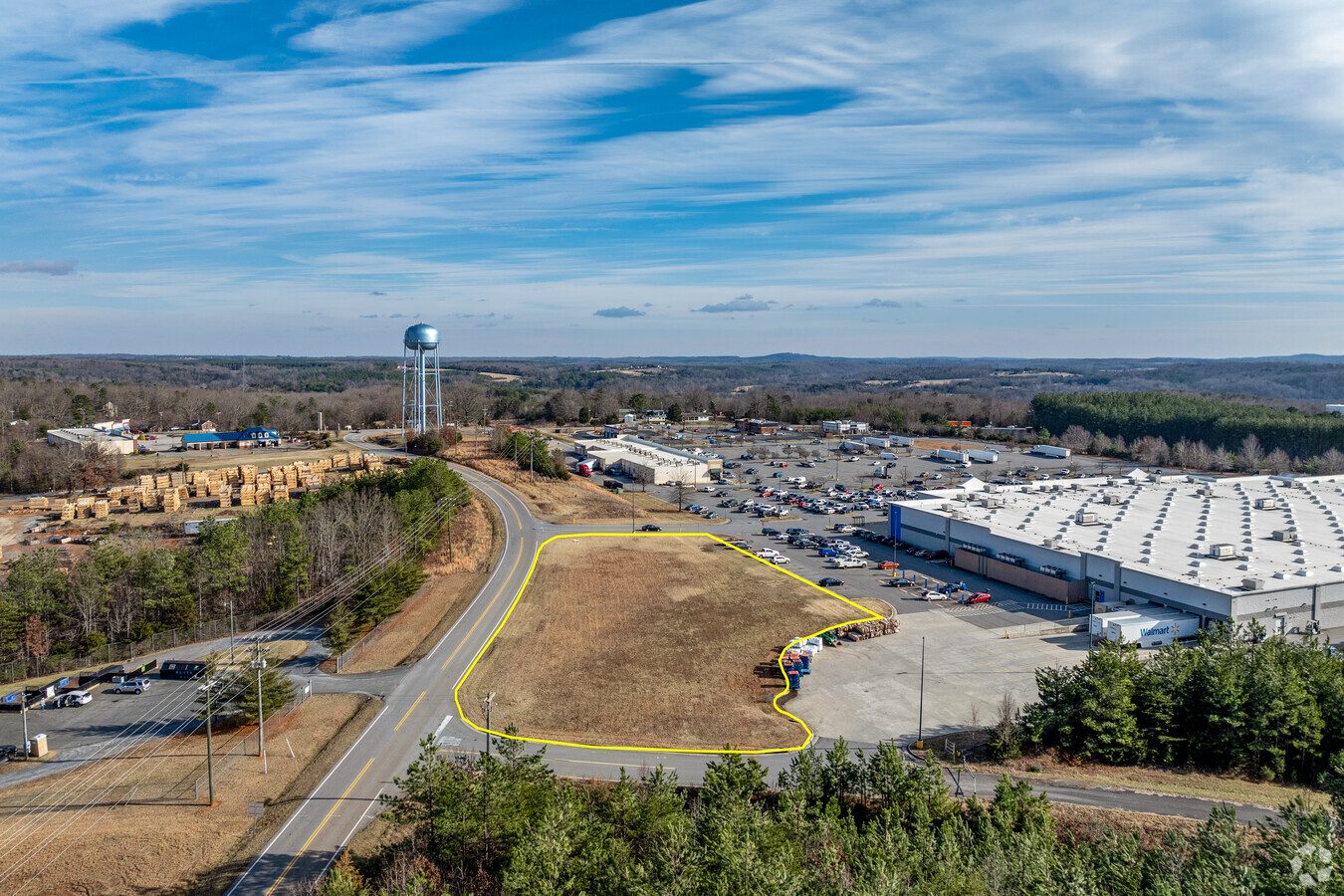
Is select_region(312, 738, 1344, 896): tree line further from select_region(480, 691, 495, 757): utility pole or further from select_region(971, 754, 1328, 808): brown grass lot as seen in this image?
select_region(971, 754, 1328, 808): brown grass lot

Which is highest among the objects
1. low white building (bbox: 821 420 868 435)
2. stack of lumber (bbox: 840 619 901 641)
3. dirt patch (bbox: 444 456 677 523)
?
low white building (bbox: 821 420 868 435)

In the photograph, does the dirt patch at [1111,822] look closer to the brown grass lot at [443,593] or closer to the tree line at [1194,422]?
the brown grass lot at [443,593]

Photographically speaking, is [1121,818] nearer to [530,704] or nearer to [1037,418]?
[530,704]

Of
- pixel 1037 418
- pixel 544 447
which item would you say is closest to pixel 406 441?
pixel 544 447

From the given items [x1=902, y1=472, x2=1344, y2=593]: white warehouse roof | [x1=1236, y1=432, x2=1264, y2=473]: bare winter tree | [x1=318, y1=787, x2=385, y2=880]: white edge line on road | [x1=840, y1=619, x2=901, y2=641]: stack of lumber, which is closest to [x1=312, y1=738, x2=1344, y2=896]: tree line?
[x1=318, y1=787, x2=385, y2=880]: white edge line on road

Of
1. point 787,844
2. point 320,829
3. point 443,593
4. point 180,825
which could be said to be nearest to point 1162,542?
point 787,844

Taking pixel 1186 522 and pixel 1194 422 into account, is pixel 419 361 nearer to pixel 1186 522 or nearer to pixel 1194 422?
pixel 1186 522
